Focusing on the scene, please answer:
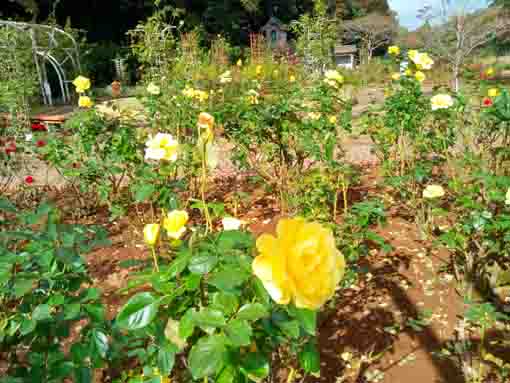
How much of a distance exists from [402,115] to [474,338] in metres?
1.53

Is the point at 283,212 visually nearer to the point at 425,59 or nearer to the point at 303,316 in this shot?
the point at 425,59

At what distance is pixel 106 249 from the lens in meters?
2.75

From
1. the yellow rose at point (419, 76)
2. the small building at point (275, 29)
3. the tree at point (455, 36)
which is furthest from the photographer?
the small building at point (275, 29)

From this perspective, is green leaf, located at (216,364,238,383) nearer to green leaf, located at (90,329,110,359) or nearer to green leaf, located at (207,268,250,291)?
green leaf, located at (207,268,250,291)

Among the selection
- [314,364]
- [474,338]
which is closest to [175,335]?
[314,364]

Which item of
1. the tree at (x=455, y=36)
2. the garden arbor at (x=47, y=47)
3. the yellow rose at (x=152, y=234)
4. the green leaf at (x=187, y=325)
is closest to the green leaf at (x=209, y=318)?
the green leaf at (x=187, y=325)

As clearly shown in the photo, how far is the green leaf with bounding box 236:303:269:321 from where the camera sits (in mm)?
583

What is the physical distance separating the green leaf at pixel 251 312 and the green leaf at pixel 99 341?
1.09 ft

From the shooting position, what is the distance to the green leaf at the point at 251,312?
58cm

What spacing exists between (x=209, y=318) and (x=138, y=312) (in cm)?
11

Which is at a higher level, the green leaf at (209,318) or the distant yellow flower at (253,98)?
the distant yellow flower at (253,98)

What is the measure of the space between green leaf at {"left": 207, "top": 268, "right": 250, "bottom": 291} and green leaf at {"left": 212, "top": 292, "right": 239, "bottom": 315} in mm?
18

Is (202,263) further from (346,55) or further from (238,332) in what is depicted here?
(346,55)

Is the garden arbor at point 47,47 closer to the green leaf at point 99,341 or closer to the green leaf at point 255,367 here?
the green leaf at point 99,341
